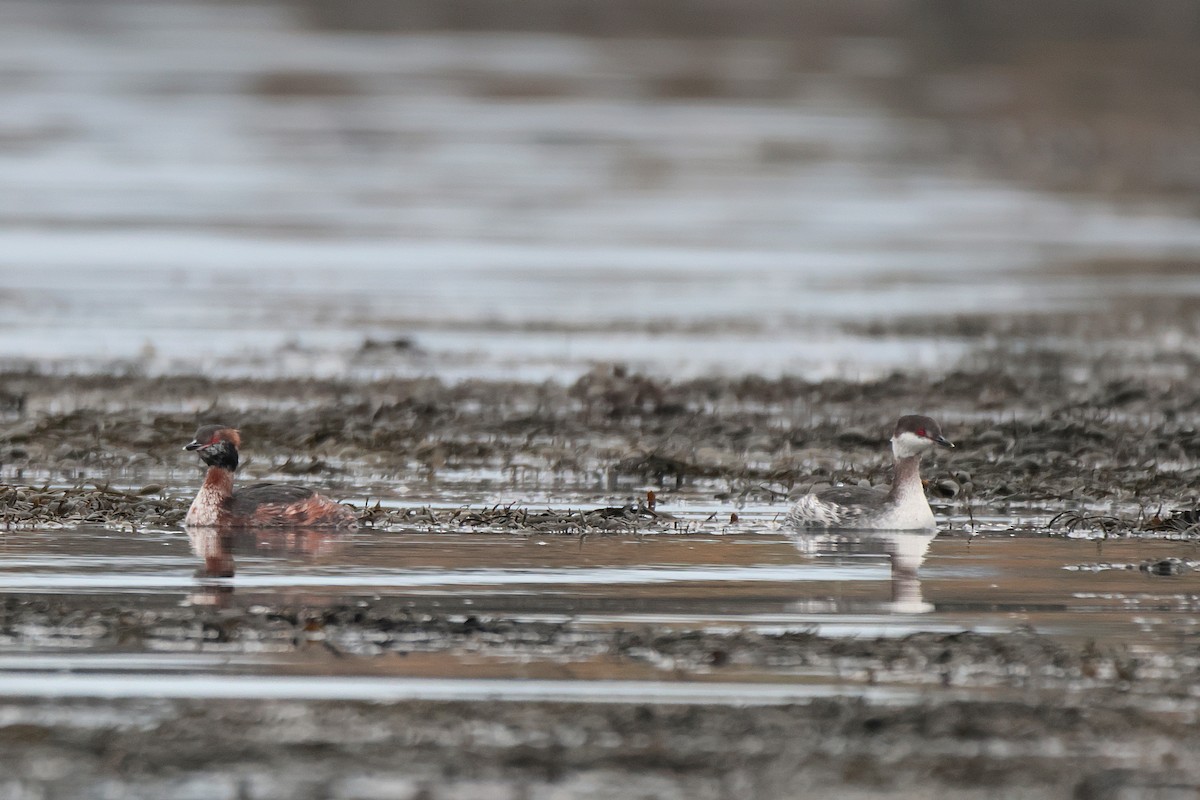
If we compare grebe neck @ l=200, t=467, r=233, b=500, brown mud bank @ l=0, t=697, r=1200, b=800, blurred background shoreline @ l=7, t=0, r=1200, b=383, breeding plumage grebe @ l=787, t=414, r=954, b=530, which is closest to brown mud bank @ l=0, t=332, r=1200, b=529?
grebe neck @ l=200, t=467, r=233, b=500

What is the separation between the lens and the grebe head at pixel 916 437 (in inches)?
555

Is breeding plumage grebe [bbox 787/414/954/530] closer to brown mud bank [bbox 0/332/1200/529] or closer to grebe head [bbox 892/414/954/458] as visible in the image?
grebe head [bbox 892/414/954/458]

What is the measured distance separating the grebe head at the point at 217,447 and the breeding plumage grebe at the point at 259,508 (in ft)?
0.07

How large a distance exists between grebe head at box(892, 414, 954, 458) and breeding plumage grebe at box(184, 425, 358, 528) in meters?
3.02

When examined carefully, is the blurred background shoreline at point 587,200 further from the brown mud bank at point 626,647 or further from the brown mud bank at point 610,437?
the brown mud bank at point 626,647

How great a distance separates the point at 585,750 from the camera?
28.6 feet

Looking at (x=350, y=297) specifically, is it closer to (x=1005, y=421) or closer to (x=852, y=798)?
(x=1005, y=421)

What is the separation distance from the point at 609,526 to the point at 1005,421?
4753mm

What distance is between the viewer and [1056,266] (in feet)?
92.7

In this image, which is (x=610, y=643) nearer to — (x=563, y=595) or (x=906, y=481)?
(x=563, y=595)

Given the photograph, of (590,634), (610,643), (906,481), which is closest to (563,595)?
(590,634)

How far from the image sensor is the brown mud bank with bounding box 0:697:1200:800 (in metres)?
8.28

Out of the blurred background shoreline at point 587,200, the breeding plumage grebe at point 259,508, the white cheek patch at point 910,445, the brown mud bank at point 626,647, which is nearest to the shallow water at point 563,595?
the brown mud bank at point 626,647

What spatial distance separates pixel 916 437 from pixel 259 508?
3599 mm
